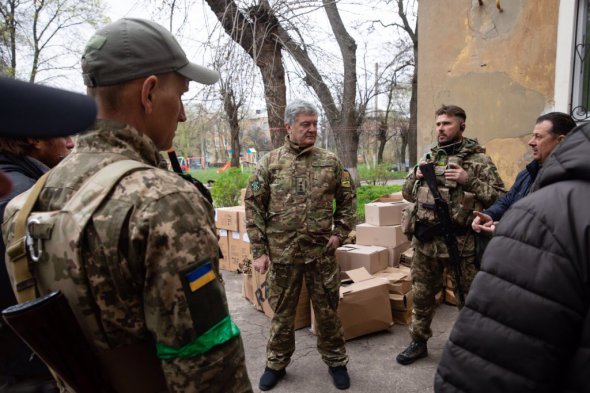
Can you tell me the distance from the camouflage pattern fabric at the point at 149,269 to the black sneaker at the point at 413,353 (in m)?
2.41

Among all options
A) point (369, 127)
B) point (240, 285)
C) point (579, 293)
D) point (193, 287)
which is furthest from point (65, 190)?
point (369, 127)

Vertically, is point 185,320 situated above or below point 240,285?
above

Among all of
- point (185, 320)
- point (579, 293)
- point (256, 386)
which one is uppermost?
point (579, 293)

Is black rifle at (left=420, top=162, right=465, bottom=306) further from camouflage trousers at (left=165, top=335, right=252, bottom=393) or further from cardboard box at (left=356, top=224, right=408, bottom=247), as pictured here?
camouflage trousers at (left=165, top=335, right=252, bottom=393)

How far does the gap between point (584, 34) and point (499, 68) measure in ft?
2.91

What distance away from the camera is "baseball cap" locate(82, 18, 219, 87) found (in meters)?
1.04

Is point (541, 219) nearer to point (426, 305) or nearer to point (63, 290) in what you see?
point (63, 290)

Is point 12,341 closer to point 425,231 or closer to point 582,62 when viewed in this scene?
point 425,231

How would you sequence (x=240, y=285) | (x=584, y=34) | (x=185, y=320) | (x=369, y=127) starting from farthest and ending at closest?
1. (x=369, y=127)
2. (x=240, y=285)
3. (x=584, y=34)
4. (x=185, y=320)

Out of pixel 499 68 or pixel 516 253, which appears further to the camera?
pixel 499 68

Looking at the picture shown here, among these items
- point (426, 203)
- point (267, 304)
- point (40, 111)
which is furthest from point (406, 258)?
point (40, 111)

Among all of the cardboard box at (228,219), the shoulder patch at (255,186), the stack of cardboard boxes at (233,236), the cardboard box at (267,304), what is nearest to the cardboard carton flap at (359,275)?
the cardboard box at (267,304)

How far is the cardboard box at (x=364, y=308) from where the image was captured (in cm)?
336

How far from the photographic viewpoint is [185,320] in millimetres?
947
